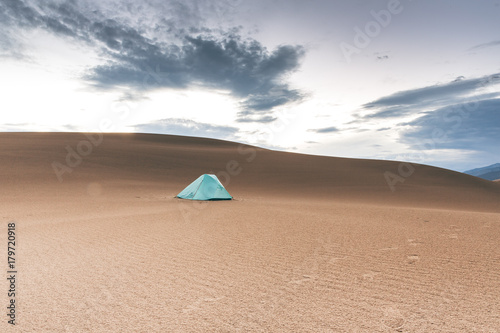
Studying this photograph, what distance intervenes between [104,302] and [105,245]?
12.5 feet

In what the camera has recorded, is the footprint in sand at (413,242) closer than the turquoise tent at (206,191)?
Yes

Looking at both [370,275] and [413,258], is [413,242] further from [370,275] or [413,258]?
[370,275]

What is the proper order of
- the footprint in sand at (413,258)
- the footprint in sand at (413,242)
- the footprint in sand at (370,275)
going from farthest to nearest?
the footprint in sand at (413,242), the footprint in sand at (413,258), the footprint in sand at (370,275)

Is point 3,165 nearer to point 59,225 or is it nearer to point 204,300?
point 59,225

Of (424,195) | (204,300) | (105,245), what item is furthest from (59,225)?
(424,195)

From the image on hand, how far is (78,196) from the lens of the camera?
20250 mm

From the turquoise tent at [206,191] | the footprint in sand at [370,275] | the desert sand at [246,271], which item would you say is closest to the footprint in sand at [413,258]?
the desert sand at [246,271]

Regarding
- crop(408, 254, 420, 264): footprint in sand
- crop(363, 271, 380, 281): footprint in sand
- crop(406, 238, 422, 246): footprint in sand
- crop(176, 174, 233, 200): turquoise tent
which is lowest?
crop(363, 271, 380, 281): footprint in sand

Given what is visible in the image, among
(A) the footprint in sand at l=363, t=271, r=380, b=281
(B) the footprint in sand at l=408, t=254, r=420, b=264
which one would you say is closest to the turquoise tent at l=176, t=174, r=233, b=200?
(B) the footprint in sand at l=408, t=254, r=420, b=264

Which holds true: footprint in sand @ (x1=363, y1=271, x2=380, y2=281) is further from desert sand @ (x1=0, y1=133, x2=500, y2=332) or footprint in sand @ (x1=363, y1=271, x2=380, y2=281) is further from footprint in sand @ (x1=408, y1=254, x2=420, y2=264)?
footprint in sand @ (x1=408, y1=254, x2=420, y2=264)

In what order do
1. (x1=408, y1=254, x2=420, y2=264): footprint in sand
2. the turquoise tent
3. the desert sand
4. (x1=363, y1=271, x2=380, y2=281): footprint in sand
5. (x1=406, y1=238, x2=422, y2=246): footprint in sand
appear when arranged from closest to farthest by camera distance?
the desert sand → (x1=363, y1=271, x2=380, y2=281): footprint in sand → (x1=408, y1=254, x2=420, y2=264): footprint in sand → (x1=406, y1=238, x2=422, y2=246): footprint in sand → the turquoise tent

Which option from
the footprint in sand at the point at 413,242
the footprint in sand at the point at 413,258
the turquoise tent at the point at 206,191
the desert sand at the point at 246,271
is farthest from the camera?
the turquoise tent at the point at 206,191

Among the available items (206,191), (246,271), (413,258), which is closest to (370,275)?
(413,258)

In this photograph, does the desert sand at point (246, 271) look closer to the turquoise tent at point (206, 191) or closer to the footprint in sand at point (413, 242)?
the footprint in sand at point (413, 242)
